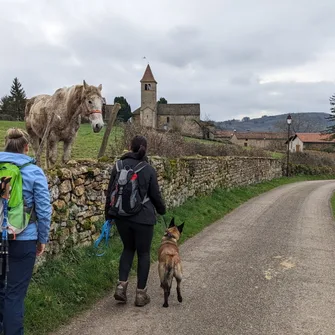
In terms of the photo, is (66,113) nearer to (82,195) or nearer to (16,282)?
(82,195)

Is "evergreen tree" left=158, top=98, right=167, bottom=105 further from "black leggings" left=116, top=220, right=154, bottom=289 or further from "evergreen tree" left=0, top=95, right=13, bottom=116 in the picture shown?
"black leggings" left=116, top=220, right=154, bottom=289

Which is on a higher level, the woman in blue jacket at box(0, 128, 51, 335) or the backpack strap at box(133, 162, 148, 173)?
the backpack strap at box(133, 162, 148, 173)

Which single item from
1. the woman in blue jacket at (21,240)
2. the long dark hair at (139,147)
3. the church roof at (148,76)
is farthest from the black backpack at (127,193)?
the church roof at (148,76)

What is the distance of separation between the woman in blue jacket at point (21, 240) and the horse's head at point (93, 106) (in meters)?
2.93

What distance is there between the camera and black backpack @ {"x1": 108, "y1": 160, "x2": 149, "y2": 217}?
434cm

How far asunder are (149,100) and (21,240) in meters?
90.1

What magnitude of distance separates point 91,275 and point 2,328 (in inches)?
71.1

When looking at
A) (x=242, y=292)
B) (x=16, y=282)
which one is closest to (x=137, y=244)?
(x=16, y=282)

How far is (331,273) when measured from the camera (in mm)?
6254

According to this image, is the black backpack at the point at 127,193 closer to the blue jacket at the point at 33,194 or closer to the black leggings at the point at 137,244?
the black leggings at the point at 137,244

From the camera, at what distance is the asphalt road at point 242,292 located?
4.16m

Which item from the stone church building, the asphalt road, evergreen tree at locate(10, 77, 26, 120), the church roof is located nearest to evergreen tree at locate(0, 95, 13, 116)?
evergreen tree at locate(10, 77, 26, 120)

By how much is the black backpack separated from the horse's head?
2007 millimetres

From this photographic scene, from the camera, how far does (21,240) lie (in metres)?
3.12
